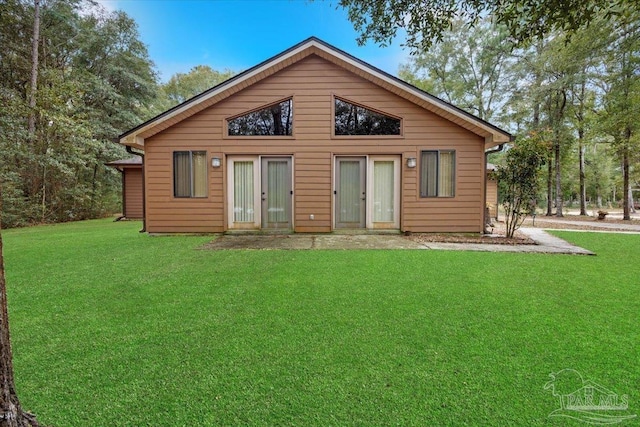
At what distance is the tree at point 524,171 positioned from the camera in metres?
6.58

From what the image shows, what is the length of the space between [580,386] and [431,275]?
2.25 m

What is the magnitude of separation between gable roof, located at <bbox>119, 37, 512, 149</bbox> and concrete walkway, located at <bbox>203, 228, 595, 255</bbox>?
2.71m

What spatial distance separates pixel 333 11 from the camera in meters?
4.52

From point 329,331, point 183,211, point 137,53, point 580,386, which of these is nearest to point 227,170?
point 183,211

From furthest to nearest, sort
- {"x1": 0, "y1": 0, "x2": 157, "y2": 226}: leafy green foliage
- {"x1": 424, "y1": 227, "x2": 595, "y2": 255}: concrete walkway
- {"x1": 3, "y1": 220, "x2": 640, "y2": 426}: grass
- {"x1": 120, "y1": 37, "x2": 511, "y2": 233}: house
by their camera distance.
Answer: {"x1": 0, "y1": 0, "x2": 157, "y2": 226}: leafy green foliage → {"x1": 120, "y1": 37, "x2": 511, "y2": 233}: house → {"x1": 424, "y1": 227, "x2": 595, "y2": 255}: concrete walkway → {"x1": 3, "y1": 220, "x2": 640, "y2": 426}: grass

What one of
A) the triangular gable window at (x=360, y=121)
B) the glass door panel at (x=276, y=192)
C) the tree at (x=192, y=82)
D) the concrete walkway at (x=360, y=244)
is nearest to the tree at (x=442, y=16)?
the triangular gable window at (x=360, y=121)

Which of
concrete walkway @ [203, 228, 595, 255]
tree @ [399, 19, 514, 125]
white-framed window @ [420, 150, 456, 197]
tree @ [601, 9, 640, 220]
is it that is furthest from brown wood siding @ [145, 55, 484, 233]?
tree @ [399, 19, 514, 125]

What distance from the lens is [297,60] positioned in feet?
24.6

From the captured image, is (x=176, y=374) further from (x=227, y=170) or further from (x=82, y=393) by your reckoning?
(x=227, y=170)

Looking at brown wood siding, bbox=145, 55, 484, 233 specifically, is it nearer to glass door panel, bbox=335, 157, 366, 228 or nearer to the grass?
glass door panel, bbox=335, 157, 366, 228

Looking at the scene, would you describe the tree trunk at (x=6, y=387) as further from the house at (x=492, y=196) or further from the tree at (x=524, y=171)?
the house at (x=492, y=196)

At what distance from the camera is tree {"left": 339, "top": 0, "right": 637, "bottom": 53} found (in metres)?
3.44

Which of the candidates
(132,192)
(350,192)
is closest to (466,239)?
(350,192)

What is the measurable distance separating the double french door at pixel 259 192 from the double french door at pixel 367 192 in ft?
4.43
